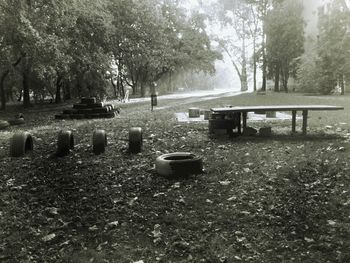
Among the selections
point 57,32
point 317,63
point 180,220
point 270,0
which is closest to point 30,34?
point 57,32

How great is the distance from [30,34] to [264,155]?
37.4ft

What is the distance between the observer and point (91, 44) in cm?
2364

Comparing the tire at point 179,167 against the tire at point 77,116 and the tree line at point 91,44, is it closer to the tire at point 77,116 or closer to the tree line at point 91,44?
the tree line at point 91,44

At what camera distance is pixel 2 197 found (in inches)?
234

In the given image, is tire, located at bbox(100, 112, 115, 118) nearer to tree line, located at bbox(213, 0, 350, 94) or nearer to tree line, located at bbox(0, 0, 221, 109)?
tree line, located at bbox(0, 0, 221, 109)

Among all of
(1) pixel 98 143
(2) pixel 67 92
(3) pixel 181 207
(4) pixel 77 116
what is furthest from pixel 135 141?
(2) pixel 67 92

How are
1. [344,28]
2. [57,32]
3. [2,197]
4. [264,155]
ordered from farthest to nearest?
[344,28] < [57,32] < [264,155] < [2,197]

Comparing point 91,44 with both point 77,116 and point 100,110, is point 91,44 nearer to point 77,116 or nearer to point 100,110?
point 100,110

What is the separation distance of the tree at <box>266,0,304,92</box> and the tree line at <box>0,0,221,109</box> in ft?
31.3

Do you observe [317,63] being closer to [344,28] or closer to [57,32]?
[344,28]

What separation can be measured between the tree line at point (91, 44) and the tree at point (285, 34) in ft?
31.3

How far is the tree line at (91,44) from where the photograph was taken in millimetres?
16359

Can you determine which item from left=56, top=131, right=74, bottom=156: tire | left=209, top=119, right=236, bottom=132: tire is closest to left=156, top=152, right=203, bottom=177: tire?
left=56, top=131, right=74, bottom=156: tire

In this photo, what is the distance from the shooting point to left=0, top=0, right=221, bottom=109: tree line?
16359mm
